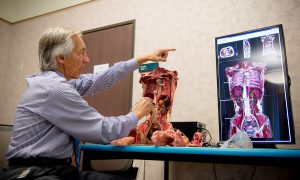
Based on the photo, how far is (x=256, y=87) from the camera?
161 cm

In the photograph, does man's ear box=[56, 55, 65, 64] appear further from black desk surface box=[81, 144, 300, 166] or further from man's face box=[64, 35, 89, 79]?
black desk surface box=[81, 144, 300, 166]

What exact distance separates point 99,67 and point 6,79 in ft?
5.55

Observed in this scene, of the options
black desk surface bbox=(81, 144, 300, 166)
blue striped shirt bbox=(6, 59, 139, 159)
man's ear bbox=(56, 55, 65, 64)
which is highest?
man's ear bbox=(56, 55, 65, 64)

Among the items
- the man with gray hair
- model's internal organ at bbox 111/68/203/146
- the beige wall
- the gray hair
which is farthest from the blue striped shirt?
the beige wall

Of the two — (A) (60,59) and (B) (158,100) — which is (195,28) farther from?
(A) (60,59)

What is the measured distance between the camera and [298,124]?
1901mm

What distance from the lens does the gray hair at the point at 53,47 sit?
1.42 metres

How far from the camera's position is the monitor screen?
1.52 metres

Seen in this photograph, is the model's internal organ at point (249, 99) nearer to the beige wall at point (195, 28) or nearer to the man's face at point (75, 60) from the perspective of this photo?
the beige wall at point (195, 28)

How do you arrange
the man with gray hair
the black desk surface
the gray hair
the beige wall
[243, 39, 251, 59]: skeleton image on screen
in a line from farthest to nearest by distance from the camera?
the beige wall → [243, 39, 251, 59]: skeleton image on screen → the gray hair → the man with gray hair → the black desk surface

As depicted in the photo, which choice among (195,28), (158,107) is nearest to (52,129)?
(158,107)

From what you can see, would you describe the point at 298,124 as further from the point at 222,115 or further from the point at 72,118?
the point at 72,118

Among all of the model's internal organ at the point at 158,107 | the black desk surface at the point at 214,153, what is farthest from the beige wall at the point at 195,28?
the black desk surface at the point at 214,153

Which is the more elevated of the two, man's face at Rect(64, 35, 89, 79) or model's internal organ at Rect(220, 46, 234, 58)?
model's internal organ at Rect(220, 46, 234, 58)
